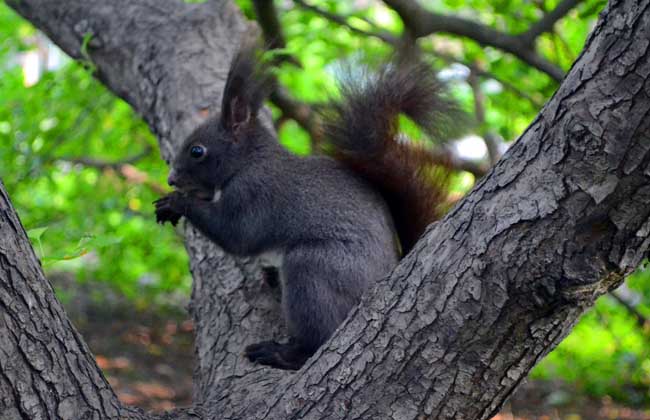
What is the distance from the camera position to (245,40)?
2.54 m

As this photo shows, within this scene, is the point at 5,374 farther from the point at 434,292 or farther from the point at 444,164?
the point at 444,164

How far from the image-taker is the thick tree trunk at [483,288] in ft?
4.43

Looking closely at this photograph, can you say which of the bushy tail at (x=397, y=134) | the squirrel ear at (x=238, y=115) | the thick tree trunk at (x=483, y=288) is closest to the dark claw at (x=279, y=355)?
the thick tree trunk at (x=483, y=288)

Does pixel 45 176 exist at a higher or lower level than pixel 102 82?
lower

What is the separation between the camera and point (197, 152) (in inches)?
108

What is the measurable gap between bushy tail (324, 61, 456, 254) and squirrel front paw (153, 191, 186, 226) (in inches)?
21.8

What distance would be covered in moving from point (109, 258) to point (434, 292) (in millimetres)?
3160

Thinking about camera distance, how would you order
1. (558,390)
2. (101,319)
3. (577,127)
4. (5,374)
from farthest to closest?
1. (101,319)
2. (558,390)
3. (5,374)
4. (577,127)

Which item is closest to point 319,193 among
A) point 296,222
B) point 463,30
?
point 296,222

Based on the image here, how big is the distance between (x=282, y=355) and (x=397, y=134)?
2.56 ft

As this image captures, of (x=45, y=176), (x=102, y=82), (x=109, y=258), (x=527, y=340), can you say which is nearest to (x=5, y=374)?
(x=527, y=340)

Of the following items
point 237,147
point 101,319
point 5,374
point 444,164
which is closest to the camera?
point 5,374

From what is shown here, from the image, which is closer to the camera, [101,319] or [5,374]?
[5,374]

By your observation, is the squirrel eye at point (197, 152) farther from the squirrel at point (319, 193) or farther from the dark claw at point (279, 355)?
the dark claw at point (279, 355)
